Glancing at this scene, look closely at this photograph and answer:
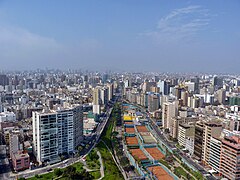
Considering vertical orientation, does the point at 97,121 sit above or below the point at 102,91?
below

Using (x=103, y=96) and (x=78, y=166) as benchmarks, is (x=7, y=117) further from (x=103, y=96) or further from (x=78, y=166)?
(x=103, y=96)

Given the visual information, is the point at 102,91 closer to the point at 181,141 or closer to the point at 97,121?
the point at 97,121

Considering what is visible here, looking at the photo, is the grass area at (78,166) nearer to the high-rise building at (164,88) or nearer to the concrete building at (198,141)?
the concrete building at (198,141)

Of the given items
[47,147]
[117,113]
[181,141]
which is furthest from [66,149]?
[117,113]

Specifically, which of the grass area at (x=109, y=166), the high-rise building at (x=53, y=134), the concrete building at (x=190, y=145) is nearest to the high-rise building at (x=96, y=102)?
the grass area at (x=109, y=166)

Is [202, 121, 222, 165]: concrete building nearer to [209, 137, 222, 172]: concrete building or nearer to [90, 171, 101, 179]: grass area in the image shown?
[209, 137, 222, 172]: concrete building

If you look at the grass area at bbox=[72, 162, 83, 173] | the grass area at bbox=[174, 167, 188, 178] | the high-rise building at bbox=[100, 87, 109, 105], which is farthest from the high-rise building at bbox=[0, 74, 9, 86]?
the grass area at bbox=[174, 167, 188, 178]
